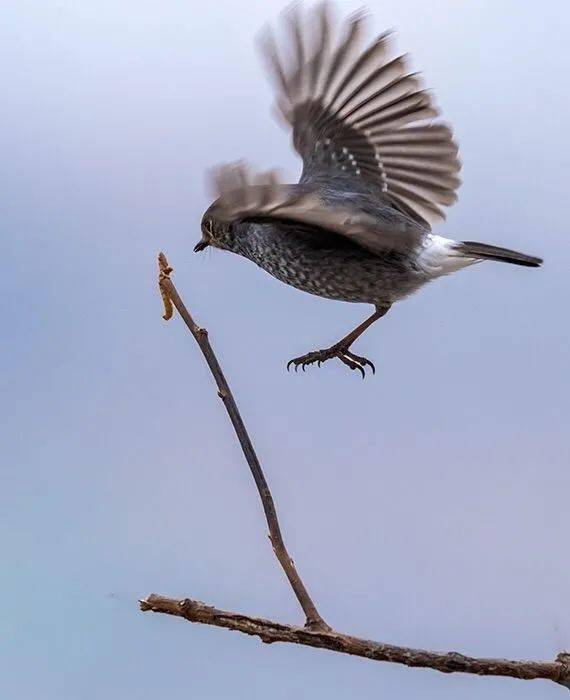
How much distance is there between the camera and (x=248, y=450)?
1763 millimetres

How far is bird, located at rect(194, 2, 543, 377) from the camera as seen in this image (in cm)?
212

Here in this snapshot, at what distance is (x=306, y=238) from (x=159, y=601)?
82cm

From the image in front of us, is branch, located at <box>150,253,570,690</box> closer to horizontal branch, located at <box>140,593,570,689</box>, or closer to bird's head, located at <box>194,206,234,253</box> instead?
horizontal branch, located at <box>140,593,570,689</box>

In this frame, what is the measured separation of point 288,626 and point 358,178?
1.12 meters

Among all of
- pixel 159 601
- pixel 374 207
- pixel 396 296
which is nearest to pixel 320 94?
pixel 374 207

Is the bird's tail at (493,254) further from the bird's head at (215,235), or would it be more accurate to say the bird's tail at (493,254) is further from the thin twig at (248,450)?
the thin twig at (248,450)

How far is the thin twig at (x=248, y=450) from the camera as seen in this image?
5.79 feet

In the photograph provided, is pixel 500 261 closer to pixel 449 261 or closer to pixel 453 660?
pixel 449 261

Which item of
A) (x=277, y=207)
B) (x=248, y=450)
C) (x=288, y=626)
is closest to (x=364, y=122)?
(x=277, y=207)

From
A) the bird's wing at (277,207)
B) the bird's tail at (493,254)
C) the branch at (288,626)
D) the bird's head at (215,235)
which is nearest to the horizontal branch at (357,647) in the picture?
the branch at (288,626)

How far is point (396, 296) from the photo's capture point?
7.25ft

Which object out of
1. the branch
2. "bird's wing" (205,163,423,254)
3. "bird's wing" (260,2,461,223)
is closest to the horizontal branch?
the branch

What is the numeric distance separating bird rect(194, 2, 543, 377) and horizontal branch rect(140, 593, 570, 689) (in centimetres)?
75

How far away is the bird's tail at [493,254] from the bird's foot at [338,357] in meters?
0.43
